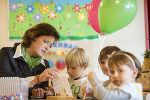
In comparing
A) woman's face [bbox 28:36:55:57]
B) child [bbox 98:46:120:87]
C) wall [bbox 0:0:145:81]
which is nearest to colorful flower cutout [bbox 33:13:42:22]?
wall [bbox 0:0:145:81]

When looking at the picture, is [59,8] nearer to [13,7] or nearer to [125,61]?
[13,7]

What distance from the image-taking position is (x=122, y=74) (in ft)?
2.91

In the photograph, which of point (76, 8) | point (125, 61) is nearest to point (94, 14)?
point (125, 61)

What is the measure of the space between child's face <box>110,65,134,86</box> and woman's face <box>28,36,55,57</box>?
1.06 metres

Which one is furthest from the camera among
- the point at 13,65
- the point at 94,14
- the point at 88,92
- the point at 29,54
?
the point at 94,14

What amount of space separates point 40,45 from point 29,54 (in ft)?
0.66

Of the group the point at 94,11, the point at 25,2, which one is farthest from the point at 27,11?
the point at 94,11

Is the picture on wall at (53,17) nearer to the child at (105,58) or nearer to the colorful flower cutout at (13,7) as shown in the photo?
the colorful flower cutout at (13,7)

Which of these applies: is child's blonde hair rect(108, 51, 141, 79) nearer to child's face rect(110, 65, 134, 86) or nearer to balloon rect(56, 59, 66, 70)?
child's face rect(110, 65, 134, 86)

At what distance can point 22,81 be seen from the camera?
1.25 meters

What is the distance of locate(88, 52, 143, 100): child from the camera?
0.88 m

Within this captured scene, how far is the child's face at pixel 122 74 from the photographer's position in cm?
89

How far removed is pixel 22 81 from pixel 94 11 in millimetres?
1197

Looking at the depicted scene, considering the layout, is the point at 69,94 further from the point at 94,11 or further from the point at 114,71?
the point at 94,11
